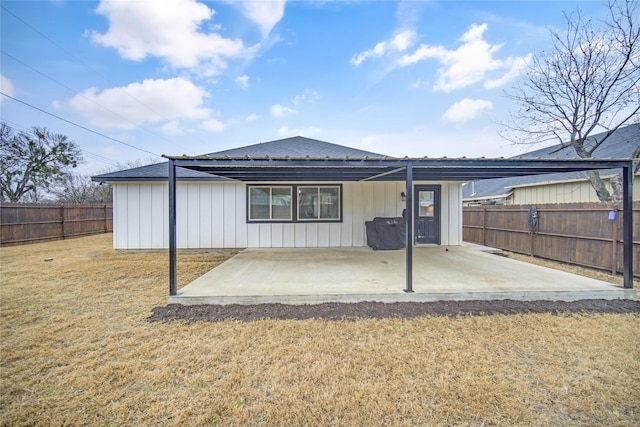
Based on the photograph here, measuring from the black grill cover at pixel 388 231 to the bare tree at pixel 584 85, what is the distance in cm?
557

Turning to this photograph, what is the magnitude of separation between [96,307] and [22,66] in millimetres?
13531

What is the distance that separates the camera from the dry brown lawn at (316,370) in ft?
6.21

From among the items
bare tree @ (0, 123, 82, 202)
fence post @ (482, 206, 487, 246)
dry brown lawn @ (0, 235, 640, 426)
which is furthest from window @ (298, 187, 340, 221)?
bare tree @ (0, 123, 82, 202)

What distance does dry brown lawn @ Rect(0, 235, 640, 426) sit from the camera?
189cm

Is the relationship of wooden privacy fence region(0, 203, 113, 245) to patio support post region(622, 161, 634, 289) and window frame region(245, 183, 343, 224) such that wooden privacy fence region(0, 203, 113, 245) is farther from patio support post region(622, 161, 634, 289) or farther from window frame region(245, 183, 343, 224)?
patio support post region(622, 161, 634, 289)

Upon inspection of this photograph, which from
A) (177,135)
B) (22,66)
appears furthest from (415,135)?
(177,135)

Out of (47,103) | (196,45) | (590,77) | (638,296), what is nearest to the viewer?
(638,296)

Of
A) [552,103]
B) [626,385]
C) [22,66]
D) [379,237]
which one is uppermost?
[22,66]

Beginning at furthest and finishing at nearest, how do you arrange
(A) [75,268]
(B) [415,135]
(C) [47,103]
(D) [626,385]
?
(B) [415,135], (C) [47,103], (A) [75,268], (D) [626,385]

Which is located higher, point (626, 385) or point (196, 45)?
point (196, 45)

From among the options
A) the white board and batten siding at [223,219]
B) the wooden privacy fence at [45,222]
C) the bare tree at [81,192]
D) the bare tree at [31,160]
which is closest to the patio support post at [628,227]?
the white board and batten siding at [223,219]

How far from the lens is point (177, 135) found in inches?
993

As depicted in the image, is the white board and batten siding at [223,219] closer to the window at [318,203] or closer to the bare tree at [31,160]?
the window at [318,203]

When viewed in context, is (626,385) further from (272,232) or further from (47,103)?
(47,103)
